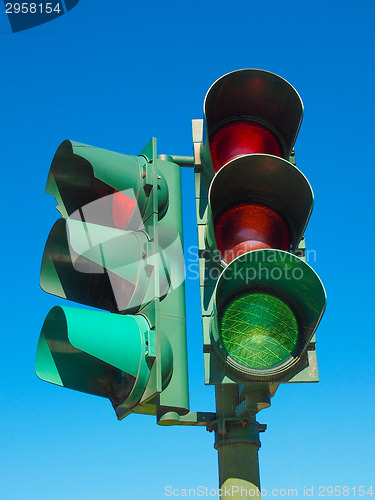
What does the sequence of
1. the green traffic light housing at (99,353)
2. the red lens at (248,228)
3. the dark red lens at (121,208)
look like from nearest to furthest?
the green traffic light housing at (99,353)
the red lens at (248,228)
the dark red lens at (121,208)

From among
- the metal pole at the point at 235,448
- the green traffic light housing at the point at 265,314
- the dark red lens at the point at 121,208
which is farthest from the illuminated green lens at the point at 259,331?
the dark red lens at the point at 121,208

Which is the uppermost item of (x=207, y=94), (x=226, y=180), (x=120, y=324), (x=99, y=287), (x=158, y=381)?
(x=207, y=94)

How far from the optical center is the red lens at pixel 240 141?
409cm

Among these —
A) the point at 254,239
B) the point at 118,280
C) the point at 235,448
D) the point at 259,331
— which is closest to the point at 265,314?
the point at 259,331

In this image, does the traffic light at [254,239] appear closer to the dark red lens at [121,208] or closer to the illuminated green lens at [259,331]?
the illuminated green lens at [259,331]

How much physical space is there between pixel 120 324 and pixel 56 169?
1.15 meters

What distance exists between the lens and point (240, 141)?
4.11 meters

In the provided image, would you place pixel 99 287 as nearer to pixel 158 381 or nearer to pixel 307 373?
pixel 158 381

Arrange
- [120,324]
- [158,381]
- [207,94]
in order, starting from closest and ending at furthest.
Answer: [158,381] → [120,324] → [207,94]

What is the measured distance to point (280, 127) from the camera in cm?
414

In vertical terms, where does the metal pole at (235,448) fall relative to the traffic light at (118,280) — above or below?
below

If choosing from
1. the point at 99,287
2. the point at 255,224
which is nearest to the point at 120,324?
the point at 99,287

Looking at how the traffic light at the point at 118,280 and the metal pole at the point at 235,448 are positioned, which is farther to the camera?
the metal pole at the point at 235,448

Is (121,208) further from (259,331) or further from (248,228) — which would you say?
(259,331)
